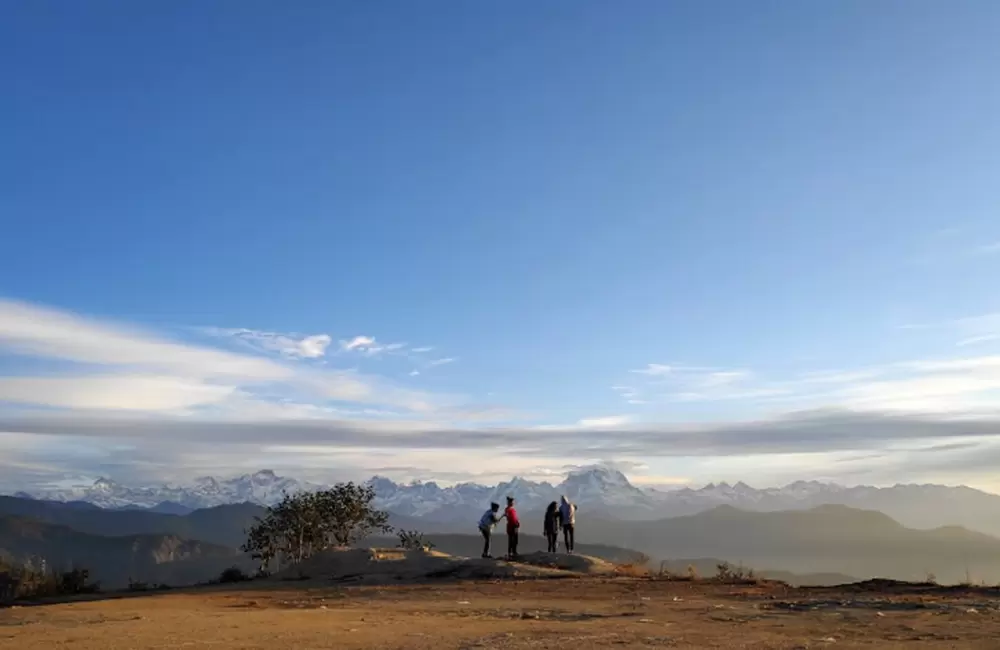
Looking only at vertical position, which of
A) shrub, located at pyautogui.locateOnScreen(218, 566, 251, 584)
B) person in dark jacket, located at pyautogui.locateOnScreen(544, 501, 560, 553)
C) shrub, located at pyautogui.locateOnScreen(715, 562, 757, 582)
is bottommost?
shrub, located at pyautogui.locateOnScreen(218, 566, 251, 584)

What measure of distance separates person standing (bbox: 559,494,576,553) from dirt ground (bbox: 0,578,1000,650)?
834 centimetres

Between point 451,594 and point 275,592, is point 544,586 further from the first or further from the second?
point 275,592

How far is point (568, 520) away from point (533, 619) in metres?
17.0

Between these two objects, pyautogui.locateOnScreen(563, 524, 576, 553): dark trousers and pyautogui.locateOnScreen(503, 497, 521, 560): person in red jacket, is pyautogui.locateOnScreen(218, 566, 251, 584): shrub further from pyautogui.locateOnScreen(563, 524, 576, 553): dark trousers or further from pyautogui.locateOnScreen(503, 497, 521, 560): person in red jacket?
pyautogui.locateOnScreen(563, 524, 576, 553): dark trousers

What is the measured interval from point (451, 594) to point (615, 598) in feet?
13.9

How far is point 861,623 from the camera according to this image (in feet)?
49.0

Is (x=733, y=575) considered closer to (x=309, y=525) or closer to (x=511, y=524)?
(x=511, y=524)

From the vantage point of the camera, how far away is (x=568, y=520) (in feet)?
109

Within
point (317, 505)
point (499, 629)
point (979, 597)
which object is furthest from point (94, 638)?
point (317, 505)

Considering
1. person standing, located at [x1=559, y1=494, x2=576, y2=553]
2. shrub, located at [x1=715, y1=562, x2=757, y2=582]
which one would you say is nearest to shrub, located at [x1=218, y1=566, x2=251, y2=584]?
person standing, located at [x1=559, y1=494, x2=576, y2=553]

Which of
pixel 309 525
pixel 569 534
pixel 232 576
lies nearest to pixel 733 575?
pixel 569 534

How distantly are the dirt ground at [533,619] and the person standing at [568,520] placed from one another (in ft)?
27.4

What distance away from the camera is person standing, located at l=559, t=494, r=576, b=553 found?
108 ft

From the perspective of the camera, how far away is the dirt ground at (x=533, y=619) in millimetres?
13148
